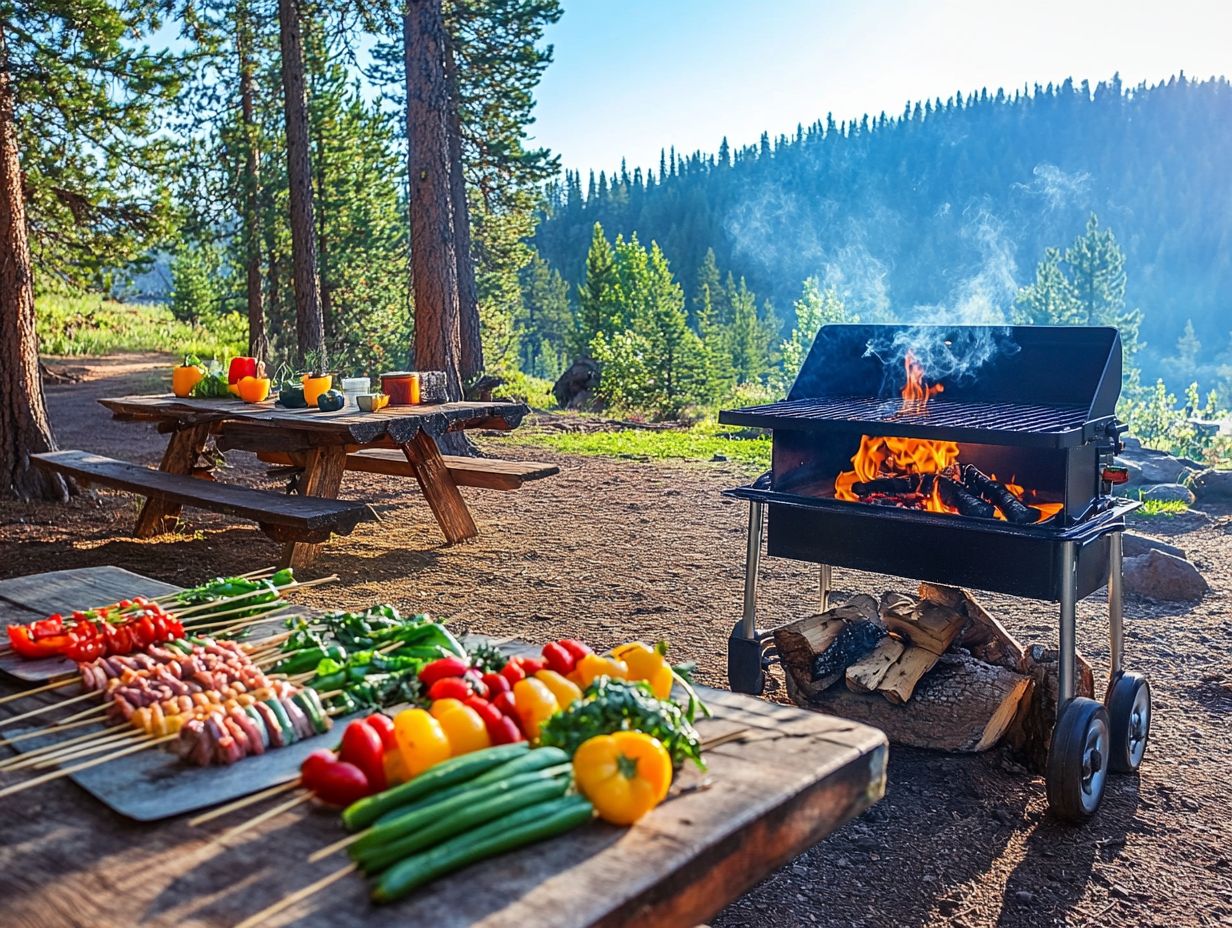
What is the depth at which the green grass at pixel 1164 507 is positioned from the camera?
362 inches

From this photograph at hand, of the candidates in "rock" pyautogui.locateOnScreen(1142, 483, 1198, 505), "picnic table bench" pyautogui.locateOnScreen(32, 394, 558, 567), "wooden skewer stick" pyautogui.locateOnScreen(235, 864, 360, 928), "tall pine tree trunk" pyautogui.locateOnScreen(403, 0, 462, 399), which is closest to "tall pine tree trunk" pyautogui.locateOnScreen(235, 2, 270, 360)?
"tall pine tree trunk" pyautogui.locateOnScreen(403, 0, 462, 399)

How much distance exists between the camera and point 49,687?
2.50 meters

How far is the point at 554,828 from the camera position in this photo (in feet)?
5.57

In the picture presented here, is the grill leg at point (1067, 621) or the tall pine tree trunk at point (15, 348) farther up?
the tall pine tree trunk at point (15, 348)

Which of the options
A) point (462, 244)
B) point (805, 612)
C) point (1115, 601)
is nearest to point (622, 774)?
point (1115, 601)

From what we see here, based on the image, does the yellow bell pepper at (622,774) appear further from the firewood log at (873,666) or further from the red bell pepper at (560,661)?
the firewood log at (873,666)

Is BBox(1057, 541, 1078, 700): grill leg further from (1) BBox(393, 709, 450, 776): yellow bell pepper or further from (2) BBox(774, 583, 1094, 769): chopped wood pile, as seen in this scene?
(1) BBox(393, 709, 450, 776): yellow bell pepper

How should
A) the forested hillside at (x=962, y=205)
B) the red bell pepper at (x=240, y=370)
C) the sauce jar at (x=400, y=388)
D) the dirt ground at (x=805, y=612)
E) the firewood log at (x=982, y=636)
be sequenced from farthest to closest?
the forested hillside at (x=962, y=205), the red bell pepper at (x=240, y=370), the sauce jar at (x=400, y=388), the firewood log at (x=982, y=636), the dirt ground at (x=805, y=612)

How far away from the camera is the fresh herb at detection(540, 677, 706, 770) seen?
191 cm

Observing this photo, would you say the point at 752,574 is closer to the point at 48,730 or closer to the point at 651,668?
the point at 651,668

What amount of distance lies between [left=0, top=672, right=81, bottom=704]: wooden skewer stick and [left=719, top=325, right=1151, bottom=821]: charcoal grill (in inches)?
97.6

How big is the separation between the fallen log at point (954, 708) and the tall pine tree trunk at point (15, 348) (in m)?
7.75

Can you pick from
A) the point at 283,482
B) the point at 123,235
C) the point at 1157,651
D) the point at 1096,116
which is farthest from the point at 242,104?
the point at 1096,116

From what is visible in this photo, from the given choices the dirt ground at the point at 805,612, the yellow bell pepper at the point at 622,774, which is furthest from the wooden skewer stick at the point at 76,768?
the dirt ground at the point at 805,612
